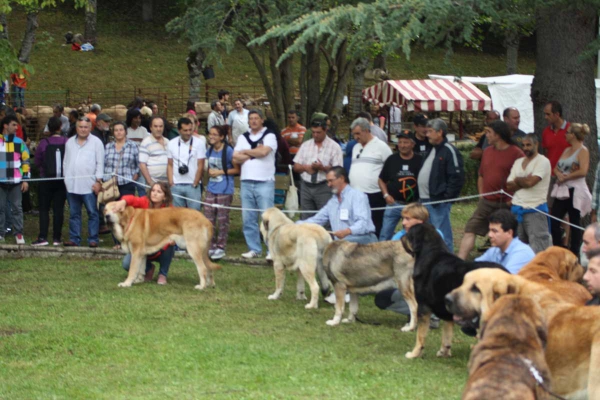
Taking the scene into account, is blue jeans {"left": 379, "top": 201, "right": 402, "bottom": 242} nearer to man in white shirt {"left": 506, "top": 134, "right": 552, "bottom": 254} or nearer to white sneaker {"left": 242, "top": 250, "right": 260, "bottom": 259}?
man in white shirt {"left": 506, "top": 134, "right": 552, "bottom": 254}

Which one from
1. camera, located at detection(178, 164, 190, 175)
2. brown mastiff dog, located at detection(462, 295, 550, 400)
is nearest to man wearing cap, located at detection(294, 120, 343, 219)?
camera, located at detection(178, 164, 190, 175)

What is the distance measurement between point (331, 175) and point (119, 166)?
4579mm

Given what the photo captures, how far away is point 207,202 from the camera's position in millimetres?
13453

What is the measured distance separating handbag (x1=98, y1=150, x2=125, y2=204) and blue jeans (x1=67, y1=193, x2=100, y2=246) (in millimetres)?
233

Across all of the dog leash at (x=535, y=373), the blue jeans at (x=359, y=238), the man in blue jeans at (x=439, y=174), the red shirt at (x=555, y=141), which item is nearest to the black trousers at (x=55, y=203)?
the blue jeans at (x=359, y=238)

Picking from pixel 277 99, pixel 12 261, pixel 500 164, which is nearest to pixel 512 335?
pixel 500 164

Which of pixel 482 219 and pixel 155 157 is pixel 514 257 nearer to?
pixel 482 219

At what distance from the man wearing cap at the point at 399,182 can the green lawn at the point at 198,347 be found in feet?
3.49

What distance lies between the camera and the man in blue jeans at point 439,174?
→ 11.2 meters

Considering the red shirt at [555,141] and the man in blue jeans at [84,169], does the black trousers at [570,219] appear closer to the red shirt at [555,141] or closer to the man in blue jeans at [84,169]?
the red shirt at [555,141]

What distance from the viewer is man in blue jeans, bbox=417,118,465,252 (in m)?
11.2

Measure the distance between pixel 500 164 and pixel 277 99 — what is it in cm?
939

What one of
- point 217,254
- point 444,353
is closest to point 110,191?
point 217,254

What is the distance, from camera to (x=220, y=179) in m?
13.3
